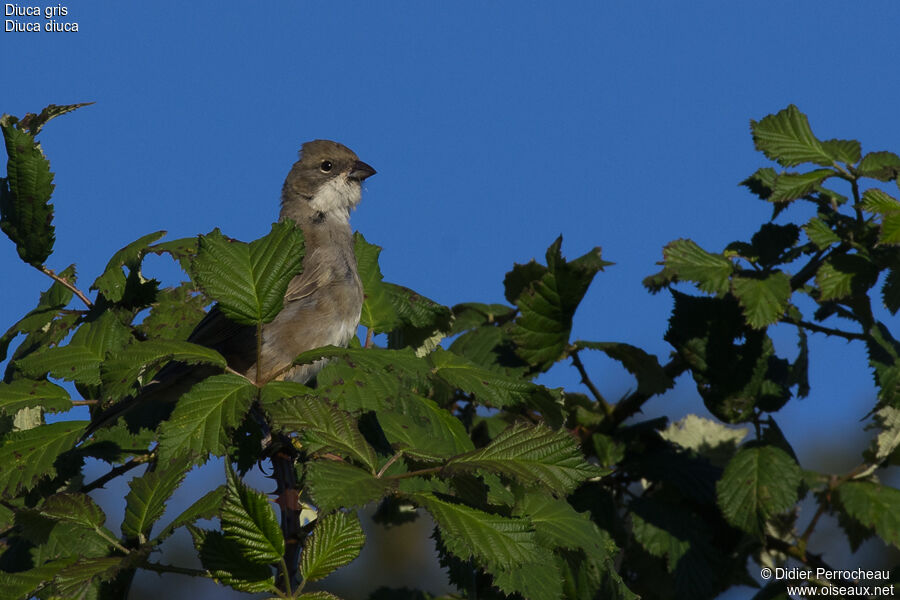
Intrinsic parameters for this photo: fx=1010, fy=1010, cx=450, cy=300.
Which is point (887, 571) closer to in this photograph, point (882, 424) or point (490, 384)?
point (882, 424)

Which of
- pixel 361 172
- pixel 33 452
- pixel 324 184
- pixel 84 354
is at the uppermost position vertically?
pixel 361 172

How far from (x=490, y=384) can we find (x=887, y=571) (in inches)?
81.1

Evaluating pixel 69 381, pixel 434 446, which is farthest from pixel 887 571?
pixel 69 381

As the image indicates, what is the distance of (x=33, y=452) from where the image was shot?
140 inches

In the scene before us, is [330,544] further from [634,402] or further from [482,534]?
[634,402]

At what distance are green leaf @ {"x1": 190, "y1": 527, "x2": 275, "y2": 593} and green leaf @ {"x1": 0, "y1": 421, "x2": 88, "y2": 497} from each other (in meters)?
1.05

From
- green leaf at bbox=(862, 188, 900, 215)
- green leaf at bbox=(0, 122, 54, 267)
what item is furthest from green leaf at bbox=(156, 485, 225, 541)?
green leaf at bbox=(862, 188, 900, 215)

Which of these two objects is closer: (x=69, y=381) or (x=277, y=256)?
(x=277, y=256)

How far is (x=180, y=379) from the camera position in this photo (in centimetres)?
496

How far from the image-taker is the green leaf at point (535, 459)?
2.73 metres

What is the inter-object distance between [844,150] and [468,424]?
212 cm

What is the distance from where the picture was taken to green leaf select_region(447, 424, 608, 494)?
2730 mm

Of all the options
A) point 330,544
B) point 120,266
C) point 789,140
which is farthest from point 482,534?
point 789,140

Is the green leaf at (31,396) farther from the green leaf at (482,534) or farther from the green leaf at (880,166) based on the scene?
the green leaf at (880,166)
